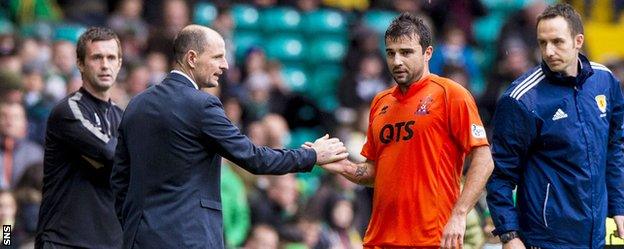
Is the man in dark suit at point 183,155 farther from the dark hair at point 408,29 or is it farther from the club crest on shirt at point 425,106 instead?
the dark hair at point 408,29

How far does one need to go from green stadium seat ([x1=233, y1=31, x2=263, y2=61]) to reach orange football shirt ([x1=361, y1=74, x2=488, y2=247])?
8.14 m

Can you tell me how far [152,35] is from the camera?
52.6 ft

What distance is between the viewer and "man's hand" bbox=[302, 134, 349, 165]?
896cm

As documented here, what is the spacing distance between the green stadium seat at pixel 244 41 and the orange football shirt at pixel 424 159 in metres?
8.14

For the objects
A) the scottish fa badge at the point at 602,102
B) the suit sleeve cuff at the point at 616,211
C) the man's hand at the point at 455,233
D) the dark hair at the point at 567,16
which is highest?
the dark hair at the point at 567,16

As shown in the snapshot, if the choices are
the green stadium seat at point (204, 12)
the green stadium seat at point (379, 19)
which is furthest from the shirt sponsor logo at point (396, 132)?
the green stadium seat at point (379, 19)

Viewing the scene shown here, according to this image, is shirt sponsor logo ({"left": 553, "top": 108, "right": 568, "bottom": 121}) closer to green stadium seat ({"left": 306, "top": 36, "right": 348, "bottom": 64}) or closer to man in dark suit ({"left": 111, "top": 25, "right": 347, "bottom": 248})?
man in dark suit ({"left": 111, "top": 25, "right": 347, "bottom": 248})

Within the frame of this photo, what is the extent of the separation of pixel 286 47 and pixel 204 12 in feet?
4.39

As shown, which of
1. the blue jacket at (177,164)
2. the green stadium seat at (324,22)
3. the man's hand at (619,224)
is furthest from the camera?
the green stadium seat at (324,22)

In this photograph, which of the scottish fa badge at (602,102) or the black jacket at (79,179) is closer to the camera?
the scottish fa badge at (602,102)

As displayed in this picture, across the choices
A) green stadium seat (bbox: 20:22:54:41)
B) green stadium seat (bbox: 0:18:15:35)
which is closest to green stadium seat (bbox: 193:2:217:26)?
green stadium seat (bbox: 20:22:54:41)

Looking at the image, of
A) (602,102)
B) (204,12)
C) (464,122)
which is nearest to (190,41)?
(464,122)

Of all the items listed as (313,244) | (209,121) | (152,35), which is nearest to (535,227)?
(209,121)

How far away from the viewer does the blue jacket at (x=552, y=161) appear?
8.70 m
